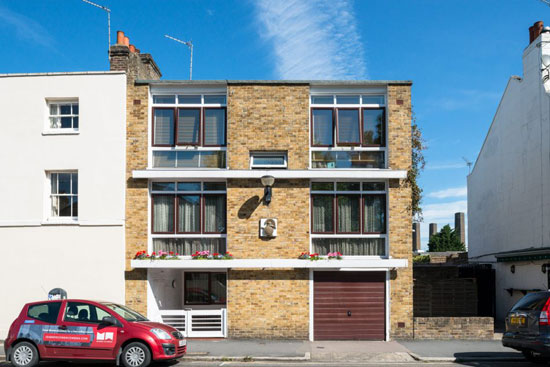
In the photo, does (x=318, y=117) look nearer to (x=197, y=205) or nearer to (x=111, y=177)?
(x=197, y=205)

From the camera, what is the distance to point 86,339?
1195 centimetres

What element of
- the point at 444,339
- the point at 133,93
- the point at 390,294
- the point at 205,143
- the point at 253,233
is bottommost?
the point at 444,339

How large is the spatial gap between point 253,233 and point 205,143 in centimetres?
309

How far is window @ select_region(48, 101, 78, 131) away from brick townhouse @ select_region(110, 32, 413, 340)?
5.78 ft

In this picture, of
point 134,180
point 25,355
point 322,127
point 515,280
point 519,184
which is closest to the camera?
point 25,355

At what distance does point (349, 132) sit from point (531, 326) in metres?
7.48

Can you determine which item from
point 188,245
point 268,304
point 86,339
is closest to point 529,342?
point 268,304

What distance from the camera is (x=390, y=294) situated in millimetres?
16344

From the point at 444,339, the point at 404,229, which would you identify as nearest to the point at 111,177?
the point at 404,229

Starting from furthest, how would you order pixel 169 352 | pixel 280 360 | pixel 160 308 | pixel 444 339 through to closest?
pixel 160 308, pixel 444 339, pixel 280 360, pixel 169 352

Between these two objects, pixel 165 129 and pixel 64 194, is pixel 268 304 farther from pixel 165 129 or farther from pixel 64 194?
pixel 64 194

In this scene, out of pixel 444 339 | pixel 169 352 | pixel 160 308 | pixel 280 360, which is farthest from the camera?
pixel 160 308

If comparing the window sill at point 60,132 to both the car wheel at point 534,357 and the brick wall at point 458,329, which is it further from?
the car wheel at point 534,357

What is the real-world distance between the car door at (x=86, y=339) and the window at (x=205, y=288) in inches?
239
